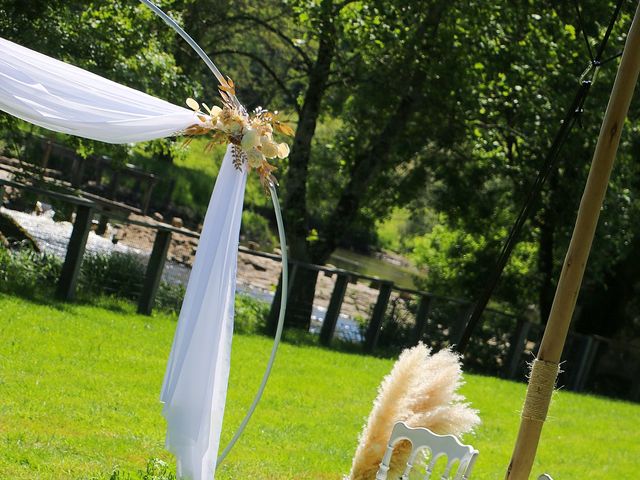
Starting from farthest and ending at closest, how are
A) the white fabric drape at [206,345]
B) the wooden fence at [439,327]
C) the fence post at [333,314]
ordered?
1. the fence post at [333,314]
2. the wooden fence at [439,327]
3. the white fabric drape at [206,345]

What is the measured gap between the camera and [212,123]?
5684mm

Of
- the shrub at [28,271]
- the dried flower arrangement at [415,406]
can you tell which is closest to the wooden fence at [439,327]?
the shrub at [28,271]

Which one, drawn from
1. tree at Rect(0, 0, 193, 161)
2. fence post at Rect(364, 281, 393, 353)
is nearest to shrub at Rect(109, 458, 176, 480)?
tree at Rect(0, 0, 193, 161)

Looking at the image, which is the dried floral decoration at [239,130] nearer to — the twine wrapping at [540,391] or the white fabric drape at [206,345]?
the white fabric drape at [206,345]

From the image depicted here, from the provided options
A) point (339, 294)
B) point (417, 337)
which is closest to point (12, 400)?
point (339, 294)

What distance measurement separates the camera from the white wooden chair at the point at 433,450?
475 centimetres

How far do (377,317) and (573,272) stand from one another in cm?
1002

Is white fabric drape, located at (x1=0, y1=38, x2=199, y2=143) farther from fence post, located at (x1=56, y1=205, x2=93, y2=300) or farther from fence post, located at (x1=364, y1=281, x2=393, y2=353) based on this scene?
fence post, located at (x1=364, y1=281, x2=393, y2=353)

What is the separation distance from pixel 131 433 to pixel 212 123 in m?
2.48

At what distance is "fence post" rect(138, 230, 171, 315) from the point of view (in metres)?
12.3

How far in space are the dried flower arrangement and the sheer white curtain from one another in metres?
0.86

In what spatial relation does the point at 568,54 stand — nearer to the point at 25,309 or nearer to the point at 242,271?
the point at 242,271

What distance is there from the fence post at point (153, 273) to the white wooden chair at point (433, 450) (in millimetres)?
7677

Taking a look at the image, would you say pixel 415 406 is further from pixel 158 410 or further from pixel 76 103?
pixel 158 410
